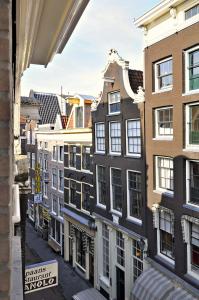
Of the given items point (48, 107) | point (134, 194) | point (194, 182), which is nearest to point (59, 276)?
point (134, 194)

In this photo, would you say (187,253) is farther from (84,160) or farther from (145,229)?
(84,160)

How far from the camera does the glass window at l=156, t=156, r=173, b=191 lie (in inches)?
515

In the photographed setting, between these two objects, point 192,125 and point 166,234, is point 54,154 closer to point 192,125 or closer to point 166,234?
point 166,234

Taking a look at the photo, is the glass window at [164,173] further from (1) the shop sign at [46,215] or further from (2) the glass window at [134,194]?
(1) the shop sign at [46,215]

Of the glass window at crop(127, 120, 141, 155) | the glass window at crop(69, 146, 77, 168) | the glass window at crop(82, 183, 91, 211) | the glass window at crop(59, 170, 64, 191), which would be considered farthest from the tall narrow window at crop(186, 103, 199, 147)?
the glass window at crop(59, 170, 64, 191)

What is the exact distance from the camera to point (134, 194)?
15469mm

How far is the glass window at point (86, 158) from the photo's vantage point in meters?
19.9

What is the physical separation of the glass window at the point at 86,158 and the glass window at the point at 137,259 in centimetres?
627

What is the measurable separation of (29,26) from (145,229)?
13.3 m

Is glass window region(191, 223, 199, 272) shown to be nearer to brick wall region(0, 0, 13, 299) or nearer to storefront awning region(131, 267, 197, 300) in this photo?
storefront awning region(131, 267, 197, 300)

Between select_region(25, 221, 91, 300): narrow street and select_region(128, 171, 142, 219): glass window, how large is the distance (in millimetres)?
6796

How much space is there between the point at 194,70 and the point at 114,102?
5.87 metres

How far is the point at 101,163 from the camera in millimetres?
17828

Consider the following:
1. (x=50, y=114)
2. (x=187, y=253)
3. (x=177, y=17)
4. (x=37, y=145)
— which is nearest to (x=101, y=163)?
(x=187, y=253)
